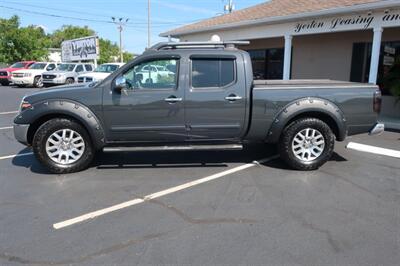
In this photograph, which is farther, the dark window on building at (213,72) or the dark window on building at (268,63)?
the dark window on building at (268,63)

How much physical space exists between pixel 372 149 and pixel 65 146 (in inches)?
221

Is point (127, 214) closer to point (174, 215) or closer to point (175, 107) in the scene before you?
point (174, 215)

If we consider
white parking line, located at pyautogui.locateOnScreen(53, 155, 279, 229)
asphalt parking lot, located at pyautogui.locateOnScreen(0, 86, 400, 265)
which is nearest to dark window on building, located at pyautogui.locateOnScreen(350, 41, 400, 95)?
asphalt parking lot, located at pyautogui.locateOnScreen(0, 86, 400, 265)

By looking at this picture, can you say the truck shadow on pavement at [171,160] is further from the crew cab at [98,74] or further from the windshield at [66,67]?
the windshield at [66,67]

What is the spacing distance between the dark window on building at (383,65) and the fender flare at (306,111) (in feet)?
18.5

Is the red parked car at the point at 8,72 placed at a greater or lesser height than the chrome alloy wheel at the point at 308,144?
greater

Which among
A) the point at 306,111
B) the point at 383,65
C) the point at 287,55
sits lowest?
the point at 306,111

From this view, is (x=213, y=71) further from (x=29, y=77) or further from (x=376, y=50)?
(x=29, y=77)

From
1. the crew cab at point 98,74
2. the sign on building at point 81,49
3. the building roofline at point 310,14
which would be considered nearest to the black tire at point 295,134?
the building roofline at point 310,14

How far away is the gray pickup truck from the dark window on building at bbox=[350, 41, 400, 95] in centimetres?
552

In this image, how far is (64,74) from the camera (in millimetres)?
22141

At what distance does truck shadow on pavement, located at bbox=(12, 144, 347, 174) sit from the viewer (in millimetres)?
5648

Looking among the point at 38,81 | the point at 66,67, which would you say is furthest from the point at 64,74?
the point at 38,81

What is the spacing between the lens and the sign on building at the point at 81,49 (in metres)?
27.4
